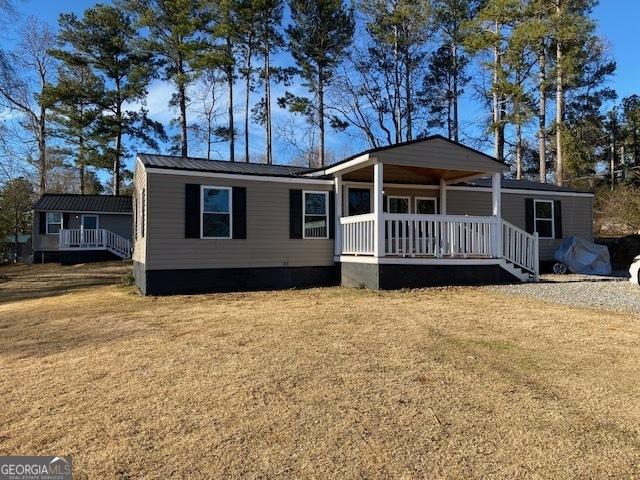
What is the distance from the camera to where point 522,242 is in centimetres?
1116

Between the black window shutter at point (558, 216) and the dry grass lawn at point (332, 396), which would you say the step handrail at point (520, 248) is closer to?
the black window shutter at point (558, 216)

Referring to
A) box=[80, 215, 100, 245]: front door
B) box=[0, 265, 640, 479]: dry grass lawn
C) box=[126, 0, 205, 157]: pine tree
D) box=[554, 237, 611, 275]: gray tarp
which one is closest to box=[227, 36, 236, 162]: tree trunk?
box=[126, 0, 205, 157]: pine tree

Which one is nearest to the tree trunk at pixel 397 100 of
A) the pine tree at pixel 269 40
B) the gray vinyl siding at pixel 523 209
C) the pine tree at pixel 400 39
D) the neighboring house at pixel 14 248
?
the pine tree at pixel 400 39

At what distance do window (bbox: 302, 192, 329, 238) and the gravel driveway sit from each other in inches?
163

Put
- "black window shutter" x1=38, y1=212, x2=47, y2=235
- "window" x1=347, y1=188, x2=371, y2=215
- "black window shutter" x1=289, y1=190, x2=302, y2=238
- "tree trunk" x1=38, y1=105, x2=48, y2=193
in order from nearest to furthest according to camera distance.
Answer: "black window shutter" x1=289, y1=190, x2=302, y2=238
"window" x1=347, y1=188, x2=371, y2=215
"black window shutter" x1=38, y1=212, x2=47, y2=235
"tree trunk" x1=38, y1=105, x2=48, y2=193

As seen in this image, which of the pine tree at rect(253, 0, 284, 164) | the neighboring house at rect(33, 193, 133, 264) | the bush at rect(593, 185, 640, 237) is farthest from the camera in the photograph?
the pine tree at rect(253, 0, 284, 164)

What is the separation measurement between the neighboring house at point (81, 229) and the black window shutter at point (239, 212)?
13.1 meters

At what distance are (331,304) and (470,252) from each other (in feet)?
13.7

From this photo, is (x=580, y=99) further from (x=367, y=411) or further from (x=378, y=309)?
(x=367, y=411)

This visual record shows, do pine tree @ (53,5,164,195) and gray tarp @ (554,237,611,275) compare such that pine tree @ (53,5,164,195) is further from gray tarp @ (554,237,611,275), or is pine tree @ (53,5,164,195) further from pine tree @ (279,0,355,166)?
gray tarp @ (554,237,611,275)

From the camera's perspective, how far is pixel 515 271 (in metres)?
10.7

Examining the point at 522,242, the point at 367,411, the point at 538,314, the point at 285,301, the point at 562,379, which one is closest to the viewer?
the point at 367,411

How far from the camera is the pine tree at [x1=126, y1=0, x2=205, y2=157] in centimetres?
2244

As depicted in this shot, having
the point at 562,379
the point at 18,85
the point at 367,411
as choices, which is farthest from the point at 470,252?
the point at 18,85
